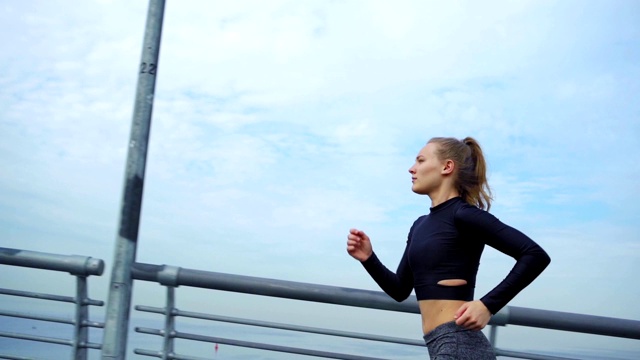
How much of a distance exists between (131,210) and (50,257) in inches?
24.6

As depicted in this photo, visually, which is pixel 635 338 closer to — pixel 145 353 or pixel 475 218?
pixel 475 218

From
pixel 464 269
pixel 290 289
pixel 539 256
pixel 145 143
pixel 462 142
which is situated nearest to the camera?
pixel 539 256

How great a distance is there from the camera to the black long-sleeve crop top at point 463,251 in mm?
2924

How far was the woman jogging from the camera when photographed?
115 inches

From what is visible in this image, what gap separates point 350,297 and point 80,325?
5.99ft

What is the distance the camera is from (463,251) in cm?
311

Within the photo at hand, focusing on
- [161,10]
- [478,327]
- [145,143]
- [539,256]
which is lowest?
[478,327]

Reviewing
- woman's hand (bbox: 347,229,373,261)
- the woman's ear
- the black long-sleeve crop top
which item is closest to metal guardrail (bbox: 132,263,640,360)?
woman's hand (bbox: 347,229,373,261)

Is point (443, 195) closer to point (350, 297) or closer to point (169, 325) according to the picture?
point (350, 297)

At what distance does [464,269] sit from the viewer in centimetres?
310

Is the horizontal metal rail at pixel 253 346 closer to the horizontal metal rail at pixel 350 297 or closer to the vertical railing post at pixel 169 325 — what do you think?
the vertical railing post at pixel 169 325

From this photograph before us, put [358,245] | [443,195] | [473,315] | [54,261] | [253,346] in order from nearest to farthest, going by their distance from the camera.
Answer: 1. [473,315]
2. [443,195]
3. [358,245]
4. [253,346]
5. [54,261]

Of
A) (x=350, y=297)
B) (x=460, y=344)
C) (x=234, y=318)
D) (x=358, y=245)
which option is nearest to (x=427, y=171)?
(x=358, y=245)

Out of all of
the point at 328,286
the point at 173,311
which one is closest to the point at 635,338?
the point at 328,286
